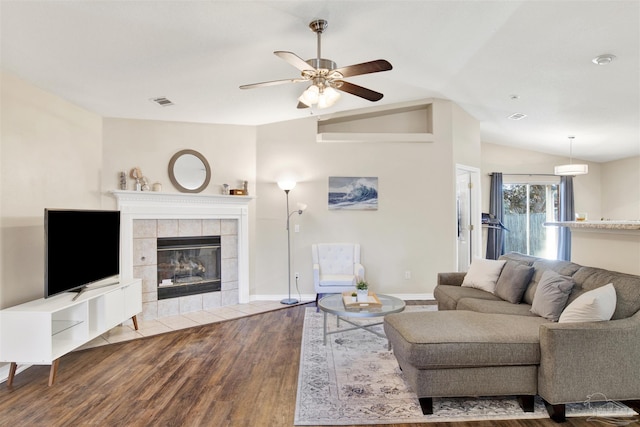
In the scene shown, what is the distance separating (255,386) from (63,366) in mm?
1775

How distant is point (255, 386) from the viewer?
2.66m

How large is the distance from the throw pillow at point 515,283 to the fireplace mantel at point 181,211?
10.9ft

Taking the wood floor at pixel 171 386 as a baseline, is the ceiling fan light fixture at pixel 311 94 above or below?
above

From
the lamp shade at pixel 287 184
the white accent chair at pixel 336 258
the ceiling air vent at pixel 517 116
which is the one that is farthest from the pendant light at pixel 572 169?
the lamp shade at pixel 287 184

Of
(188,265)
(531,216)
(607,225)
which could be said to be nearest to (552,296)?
(607,225)

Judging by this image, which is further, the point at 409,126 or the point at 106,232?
the point at 409,126

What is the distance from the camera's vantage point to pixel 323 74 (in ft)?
8.80

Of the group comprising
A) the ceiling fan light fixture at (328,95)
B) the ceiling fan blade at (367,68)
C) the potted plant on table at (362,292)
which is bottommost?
the potted plant on table at (362,292)

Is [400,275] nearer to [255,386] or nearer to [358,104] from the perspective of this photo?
[358,104]

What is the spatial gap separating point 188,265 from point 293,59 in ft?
11.1

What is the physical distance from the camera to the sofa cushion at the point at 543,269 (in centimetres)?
307

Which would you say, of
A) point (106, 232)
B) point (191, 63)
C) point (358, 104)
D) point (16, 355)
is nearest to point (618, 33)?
point (358, 104)

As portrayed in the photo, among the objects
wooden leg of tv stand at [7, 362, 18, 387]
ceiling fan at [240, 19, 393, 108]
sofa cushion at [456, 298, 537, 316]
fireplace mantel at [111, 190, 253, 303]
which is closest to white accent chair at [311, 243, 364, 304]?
fireplace mantel at [111, 190, 253, 303]

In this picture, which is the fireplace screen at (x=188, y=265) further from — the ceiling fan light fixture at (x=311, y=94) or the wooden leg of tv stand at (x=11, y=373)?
the ceiling fan light fixture at (x=311, y=94)
